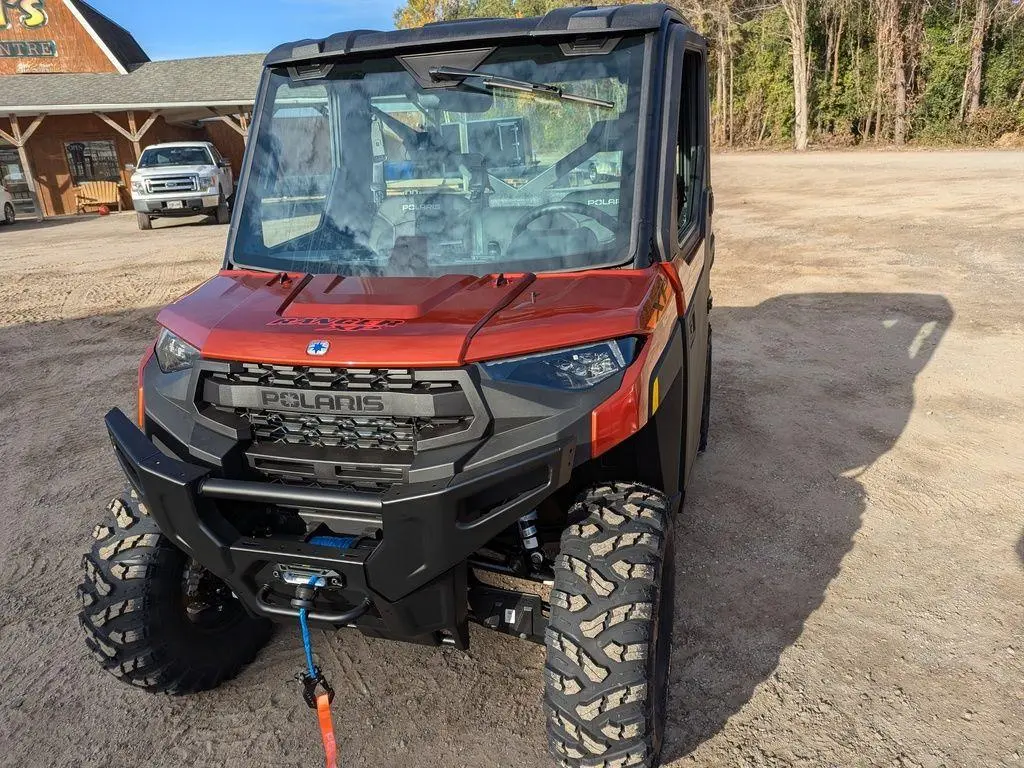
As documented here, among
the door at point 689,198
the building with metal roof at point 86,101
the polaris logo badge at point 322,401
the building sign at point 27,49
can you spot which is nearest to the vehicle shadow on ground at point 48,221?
the building with metal roof at point 86,101

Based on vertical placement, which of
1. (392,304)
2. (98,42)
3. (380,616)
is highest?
(98,42)

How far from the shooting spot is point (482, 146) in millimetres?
2787

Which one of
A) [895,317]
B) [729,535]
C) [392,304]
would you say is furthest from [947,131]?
[392,304]

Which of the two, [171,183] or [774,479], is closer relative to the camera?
[774,479]

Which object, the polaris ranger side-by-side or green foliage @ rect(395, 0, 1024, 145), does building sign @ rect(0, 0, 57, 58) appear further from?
the polaris ranger side-by-side

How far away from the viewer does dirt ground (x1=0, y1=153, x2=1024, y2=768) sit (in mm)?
2654

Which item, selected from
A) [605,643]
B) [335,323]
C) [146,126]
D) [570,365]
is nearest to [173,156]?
[146,126]

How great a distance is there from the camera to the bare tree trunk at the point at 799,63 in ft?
98.1

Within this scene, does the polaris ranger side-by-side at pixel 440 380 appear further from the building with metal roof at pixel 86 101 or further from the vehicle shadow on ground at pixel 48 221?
the vehicle shadow on ground at pixel 48 221

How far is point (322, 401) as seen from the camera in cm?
219

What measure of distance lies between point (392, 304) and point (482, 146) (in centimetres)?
83

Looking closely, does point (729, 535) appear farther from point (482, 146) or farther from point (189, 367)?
point (189, 367)

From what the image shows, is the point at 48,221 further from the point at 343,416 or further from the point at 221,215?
the point at 343,416

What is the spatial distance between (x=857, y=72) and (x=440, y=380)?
3382cm
